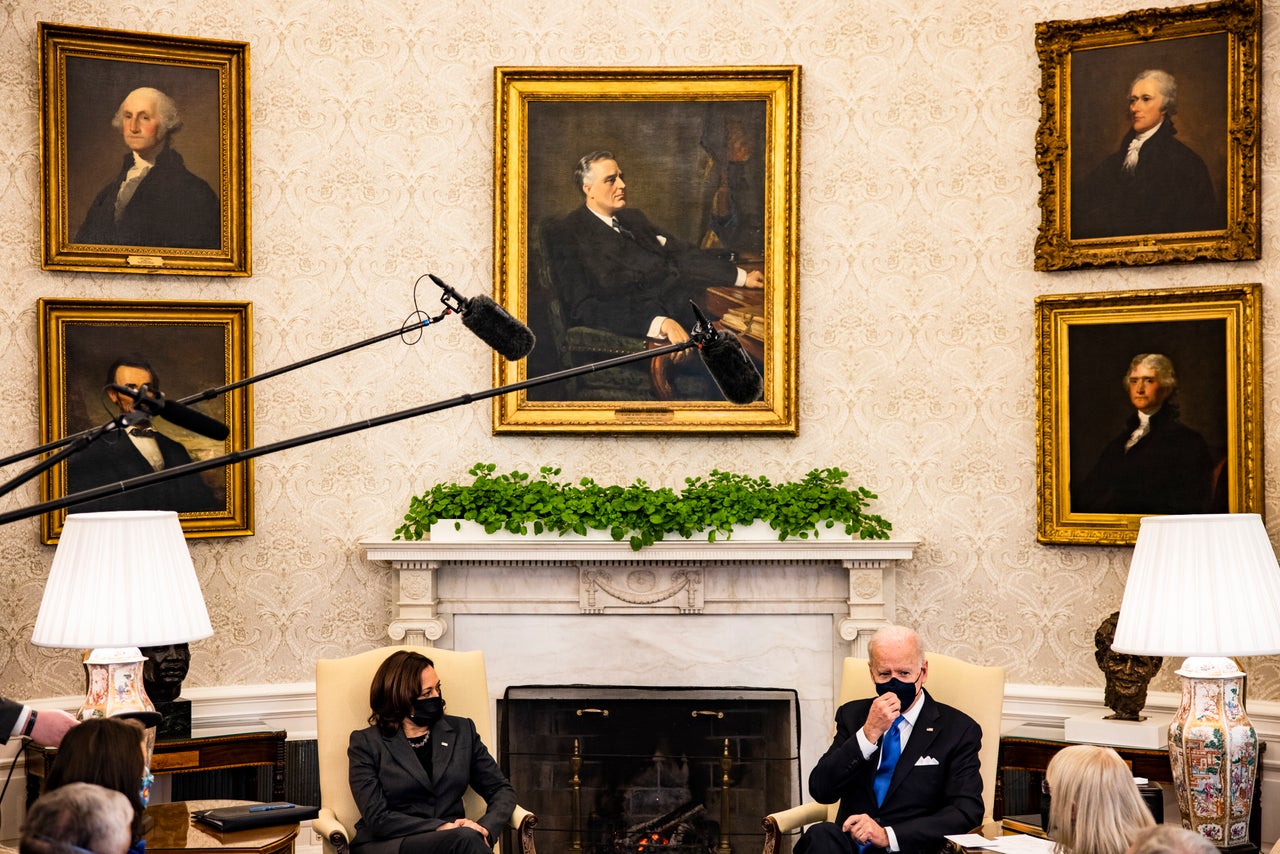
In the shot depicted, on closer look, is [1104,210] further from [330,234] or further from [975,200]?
[330,234]

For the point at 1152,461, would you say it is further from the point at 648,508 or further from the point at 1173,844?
the point at 1173,844

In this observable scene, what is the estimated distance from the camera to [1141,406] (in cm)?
547

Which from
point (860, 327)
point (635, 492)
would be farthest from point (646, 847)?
point (860, 327)

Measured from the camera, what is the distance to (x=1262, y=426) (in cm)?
525

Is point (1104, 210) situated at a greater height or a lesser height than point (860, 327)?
greater

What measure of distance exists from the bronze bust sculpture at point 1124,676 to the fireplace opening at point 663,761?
4.38ft

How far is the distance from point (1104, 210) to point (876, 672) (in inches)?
97.1

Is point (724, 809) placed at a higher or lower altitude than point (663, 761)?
lower

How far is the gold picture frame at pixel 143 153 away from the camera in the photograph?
5.44 metres

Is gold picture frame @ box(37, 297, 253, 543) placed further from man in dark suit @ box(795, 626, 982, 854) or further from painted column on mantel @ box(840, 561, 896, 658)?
man in dark suit @ box(795, 626, 982, 854)

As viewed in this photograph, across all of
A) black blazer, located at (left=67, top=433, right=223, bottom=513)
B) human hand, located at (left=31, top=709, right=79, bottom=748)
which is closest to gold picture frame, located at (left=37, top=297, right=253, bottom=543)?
black blazer, located at (left=67, top=433, right=223, bottom=513)

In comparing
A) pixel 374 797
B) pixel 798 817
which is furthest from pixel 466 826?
pixel 798 817

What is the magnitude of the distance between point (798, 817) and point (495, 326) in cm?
227

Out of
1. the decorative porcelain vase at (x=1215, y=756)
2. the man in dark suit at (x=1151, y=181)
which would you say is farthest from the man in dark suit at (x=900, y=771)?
the man in dark suit at (x=1151, y=181)
